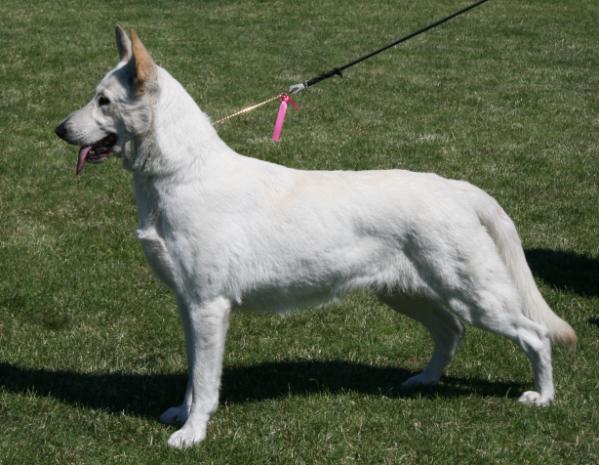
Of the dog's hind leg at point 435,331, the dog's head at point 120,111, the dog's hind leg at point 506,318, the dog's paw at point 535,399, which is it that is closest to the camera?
the dog's head at point 120,111

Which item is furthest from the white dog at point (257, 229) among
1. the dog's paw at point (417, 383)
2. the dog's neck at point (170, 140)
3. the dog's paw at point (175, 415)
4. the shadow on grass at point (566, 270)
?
the shadow on grass at point (566, 270)

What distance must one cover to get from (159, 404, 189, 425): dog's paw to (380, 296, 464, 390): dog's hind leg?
1334 millimetres

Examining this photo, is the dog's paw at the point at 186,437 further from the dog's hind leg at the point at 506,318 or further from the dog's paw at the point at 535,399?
the dog's paw at the point at 535,399

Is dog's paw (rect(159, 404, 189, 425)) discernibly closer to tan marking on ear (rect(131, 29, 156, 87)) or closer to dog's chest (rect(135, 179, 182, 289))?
dog's chest (rect(135, 179, 182, 289))

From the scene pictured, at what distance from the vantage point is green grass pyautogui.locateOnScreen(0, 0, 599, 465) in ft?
16.5

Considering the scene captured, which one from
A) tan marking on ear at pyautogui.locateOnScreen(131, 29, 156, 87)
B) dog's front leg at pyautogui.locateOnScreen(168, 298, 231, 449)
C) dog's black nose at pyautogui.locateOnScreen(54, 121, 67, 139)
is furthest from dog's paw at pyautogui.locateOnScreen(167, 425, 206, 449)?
tan marking on ear at pyautogui.locateOnScreen(131, 29, 156, 87)

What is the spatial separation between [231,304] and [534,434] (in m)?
1.77

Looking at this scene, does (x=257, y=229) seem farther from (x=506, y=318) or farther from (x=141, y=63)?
(x=506, y=318)

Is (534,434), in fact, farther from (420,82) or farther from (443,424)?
(420,82)

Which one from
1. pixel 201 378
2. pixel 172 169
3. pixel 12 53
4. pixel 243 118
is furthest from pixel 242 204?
pixel 12 53

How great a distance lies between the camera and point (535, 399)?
531 centimetres

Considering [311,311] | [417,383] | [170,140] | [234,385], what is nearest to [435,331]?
[417,383]

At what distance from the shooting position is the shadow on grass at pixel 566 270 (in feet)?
23.9

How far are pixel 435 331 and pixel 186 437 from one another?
5.51ft
